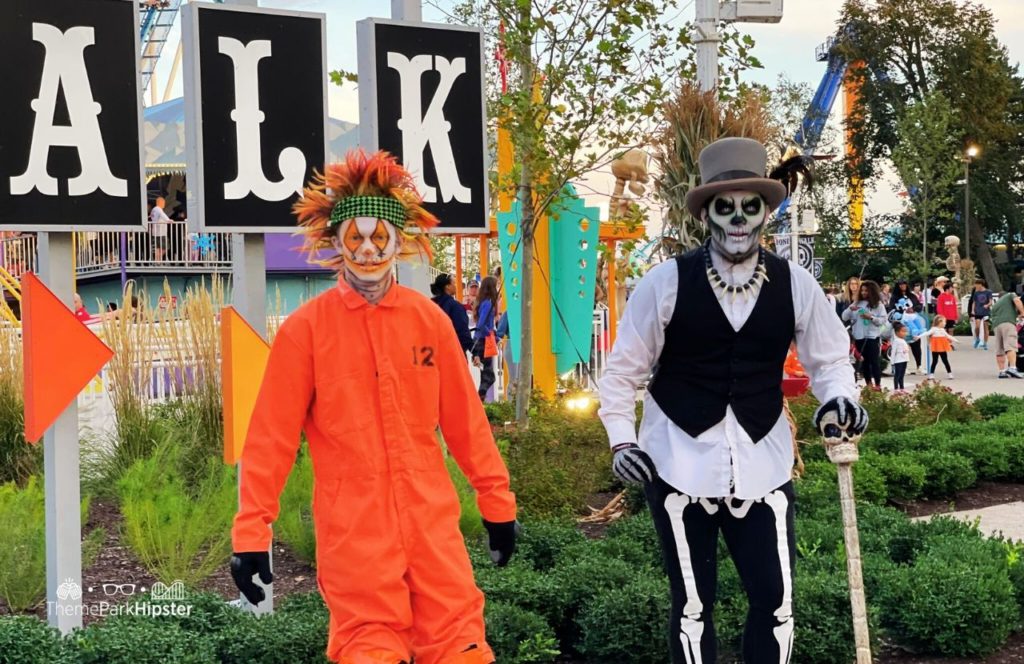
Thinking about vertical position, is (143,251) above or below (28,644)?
above

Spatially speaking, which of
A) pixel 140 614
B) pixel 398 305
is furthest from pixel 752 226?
pixel 140 614

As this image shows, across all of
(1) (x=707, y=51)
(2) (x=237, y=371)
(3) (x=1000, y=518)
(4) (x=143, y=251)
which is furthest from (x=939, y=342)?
(2) (x=237, y=371)

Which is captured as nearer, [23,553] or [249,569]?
[249,569]

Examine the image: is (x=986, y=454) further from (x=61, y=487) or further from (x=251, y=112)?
(x=61, y=487)

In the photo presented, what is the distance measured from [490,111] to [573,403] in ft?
9.76

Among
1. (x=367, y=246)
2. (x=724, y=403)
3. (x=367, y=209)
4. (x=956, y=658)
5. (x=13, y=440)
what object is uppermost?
(x=367, y=209)

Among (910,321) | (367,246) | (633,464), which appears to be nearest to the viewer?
(367,246)

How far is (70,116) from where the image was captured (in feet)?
16.3

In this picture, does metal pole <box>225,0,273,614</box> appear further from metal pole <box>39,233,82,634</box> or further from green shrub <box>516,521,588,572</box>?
green shrub <box>516,521,588,572</box>

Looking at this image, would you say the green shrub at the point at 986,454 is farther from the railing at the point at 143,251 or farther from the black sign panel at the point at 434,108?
the railing at the point at 143,251

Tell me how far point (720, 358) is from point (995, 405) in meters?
10.4

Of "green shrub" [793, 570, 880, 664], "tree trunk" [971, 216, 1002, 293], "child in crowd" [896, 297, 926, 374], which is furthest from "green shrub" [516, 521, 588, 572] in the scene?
"tree trunk" [971, 216, 1002, 293]

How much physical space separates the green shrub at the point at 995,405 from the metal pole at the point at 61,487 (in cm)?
1022

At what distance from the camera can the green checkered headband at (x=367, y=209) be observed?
3.87 metres
